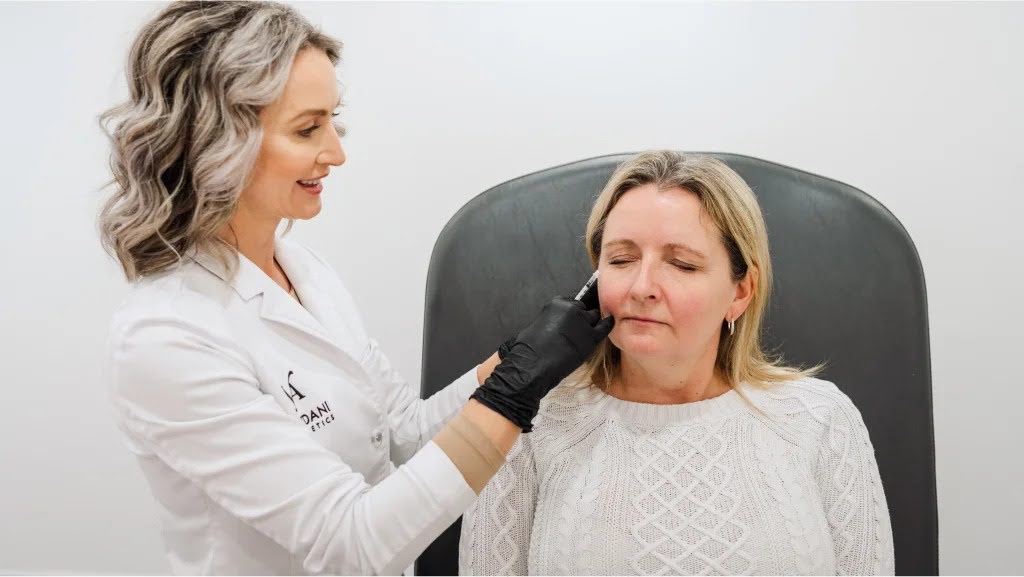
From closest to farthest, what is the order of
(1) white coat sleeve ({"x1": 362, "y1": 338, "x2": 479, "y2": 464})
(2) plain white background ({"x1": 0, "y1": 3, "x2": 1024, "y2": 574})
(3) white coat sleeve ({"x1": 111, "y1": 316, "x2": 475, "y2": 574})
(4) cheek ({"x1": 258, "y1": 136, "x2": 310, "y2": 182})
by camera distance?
(3) white coat sleeve ({"x1": 111, "y1": 316, "x2": 475, "y2": 574})
(4) cheek ({"x1": 258, "y1": 136, "x2": 310, "y2": 182})
(1) white coat sleeve ({"x1": 362, "y1": 338, "x2": 479, "y2": 464})
(2) plain white background ({"x1": 0, "y1": 3, "x2": 1024, "y2": 574})

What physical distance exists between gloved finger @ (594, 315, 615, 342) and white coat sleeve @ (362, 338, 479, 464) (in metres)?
0.30

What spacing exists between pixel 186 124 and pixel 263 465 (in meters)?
0.49

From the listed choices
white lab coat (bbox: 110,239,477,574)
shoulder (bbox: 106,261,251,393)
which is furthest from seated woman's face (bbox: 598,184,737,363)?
shoulder (bbox: 106,261,251,393)

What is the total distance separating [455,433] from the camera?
1.19 m

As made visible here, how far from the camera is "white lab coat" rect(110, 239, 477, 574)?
1136mm

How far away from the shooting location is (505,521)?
139cm

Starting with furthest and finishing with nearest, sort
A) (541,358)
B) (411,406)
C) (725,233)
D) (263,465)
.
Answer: (411,406)
(725,233)
(541,358)
(263,465)

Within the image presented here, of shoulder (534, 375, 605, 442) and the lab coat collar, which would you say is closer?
the lab coat collar

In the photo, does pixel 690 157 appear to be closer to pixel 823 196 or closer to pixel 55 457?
pixel 823 196

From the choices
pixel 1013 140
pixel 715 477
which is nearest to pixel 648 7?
pixel 1013 140

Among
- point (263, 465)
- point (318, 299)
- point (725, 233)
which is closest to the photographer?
point (263, 465)

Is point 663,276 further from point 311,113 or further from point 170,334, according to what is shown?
point 170,334

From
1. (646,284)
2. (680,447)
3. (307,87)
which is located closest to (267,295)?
(307,87)

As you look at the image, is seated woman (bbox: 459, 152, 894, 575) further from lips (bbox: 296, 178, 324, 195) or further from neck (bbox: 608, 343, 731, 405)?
lips (bbox: 296, 178, 324, 195)
